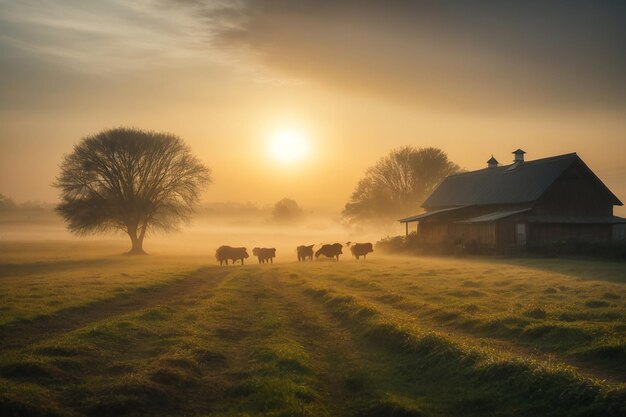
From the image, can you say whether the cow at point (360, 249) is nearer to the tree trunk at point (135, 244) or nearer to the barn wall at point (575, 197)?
the barn wall at point (575, 197)

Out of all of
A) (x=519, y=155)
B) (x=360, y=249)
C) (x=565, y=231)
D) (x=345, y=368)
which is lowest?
(x=345, y=368)

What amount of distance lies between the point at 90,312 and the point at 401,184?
70.1 meters

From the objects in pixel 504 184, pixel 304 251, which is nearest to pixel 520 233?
pixel 504 184

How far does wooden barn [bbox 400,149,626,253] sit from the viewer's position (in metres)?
43.5

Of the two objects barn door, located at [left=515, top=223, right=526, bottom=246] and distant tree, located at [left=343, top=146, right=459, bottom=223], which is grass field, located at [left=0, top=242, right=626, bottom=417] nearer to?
barn door, located at [left=515, top=223, right=526, bottom=246]

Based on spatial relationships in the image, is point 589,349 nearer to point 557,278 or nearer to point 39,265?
point 557,278

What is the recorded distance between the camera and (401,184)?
3305 inches

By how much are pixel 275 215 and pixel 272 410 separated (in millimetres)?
142887

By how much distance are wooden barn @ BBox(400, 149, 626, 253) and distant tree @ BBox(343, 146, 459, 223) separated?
2965 cm

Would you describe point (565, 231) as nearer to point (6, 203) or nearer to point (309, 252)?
point (309, 252)

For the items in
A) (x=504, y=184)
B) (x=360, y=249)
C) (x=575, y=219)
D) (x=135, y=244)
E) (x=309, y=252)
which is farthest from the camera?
(x=135, y=244)

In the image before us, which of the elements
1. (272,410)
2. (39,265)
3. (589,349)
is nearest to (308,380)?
(272,410)

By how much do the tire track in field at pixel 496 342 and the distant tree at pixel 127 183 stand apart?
Result: 41250 millimetres

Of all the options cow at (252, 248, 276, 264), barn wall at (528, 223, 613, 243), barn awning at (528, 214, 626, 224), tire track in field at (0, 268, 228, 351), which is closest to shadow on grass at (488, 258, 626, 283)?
barn wall at (528, 223, 613, 243)
